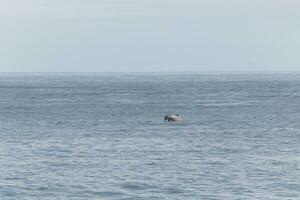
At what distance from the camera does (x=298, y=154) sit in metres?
51.2

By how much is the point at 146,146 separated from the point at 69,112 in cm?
4426

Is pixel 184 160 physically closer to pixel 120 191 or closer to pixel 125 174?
pixel 125 174

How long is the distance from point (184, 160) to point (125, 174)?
6.45m

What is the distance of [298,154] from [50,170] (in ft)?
56.6

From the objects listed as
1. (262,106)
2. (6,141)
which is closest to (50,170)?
(6,141)

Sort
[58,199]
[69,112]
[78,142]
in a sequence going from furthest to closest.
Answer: [69,112]
[78,142]
[58,199]

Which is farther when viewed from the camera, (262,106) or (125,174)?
(262,106)

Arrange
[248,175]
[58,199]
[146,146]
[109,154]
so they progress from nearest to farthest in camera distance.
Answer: [58,199] < [248,175] < [109,154] < [146,146]

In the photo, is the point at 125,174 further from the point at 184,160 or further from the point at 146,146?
the point at 146,146

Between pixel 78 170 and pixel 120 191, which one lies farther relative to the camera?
pixel 78 170

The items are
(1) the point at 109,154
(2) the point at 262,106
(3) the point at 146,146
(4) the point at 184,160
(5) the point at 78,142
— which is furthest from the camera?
(2) the point at 262,106

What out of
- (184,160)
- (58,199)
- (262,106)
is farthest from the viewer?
(262,106)

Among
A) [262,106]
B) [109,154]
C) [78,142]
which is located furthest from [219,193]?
[262,106]

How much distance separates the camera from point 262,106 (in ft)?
365
